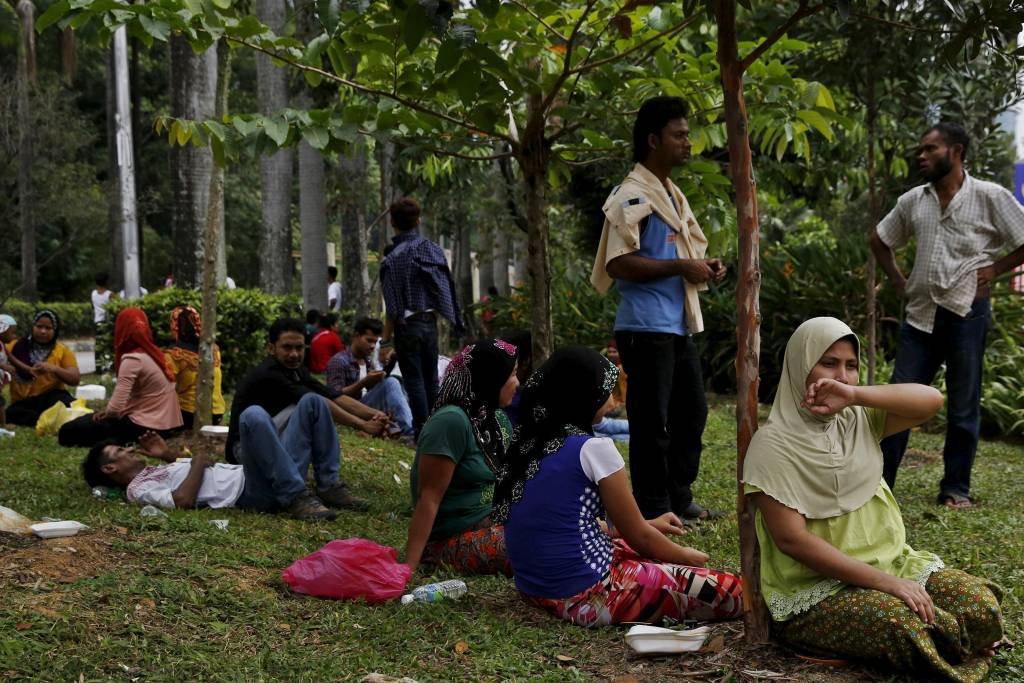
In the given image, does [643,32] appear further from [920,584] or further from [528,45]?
[920,584]

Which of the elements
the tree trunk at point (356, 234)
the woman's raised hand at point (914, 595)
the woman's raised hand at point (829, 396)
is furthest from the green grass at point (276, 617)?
the tree trunk at point (356, 234)

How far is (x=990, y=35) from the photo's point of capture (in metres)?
3.60

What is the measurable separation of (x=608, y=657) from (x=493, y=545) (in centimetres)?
107

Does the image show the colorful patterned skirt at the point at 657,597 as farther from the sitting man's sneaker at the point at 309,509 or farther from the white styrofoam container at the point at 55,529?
the white styrofoam container at the point at 55,529

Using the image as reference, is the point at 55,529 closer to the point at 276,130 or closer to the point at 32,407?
the point at 276,130

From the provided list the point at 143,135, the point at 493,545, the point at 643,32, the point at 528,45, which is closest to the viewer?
the point at 493,545

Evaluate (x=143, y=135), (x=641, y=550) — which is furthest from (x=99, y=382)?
(x=143, y=135)

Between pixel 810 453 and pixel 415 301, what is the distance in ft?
14.9

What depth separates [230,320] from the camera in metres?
12.9

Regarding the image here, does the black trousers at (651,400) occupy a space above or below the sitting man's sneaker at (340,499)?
above

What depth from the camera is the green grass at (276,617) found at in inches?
136

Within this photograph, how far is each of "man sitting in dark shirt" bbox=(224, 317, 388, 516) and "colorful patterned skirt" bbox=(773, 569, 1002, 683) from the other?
3.37 metres

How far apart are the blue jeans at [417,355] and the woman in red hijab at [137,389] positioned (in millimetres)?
1557

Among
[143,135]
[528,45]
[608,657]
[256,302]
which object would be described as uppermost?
[143,135]
